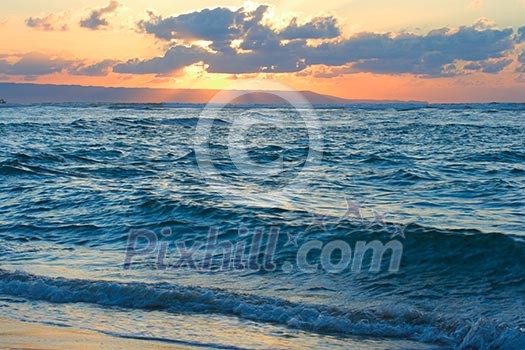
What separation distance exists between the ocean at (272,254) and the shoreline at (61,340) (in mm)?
190

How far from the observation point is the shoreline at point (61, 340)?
5.99 m

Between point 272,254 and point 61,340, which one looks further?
point 272,254

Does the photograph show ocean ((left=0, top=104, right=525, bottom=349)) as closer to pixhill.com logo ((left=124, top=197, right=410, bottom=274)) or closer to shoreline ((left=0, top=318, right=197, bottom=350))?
pixhill.com logo ((left=124, top=197, right=410, bottom=274))

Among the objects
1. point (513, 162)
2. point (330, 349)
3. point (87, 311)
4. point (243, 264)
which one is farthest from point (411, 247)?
point (513, 162)

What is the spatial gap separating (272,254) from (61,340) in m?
4.18

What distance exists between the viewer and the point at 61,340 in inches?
243

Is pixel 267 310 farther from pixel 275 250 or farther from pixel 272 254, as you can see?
pixel 275 250

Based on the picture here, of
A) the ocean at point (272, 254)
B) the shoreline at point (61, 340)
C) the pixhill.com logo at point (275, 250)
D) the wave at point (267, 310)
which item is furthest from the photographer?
the pixhill.com logo at point (275, 250)

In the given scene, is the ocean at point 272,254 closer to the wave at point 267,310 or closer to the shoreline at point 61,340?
the wave at point 267,310

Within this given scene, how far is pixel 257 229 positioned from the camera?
11250 millimetres

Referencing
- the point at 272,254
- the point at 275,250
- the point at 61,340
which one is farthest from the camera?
the point at 275,250

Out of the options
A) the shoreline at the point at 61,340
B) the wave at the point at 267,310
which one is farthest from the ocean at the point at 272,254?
the shoreline at the point at 61,340

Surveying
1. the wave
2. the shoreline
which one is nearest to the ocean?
the wave

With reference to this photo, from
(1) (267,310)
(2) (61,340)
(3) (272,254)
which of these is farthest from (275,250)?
(2) (61,340)
